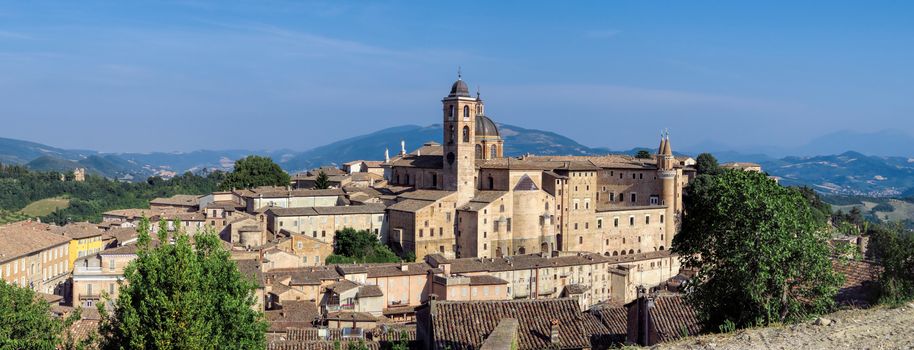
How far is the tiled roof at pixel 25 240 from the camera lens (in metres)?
46.7

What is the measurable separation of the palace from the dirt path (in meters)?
42.4

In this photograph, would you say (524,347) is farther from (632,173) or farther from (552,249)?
(632,173)

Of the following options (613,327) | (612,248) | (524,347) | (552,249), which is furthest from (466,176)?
(524,347)

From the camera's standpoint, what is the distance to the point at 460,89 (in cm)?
5997

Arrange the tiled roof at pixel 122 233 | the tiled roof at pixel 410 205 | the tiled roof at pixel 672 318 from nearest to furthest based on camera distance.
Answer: the tiled roof at pixel 672 318 < the tiled roof at pixel 122 233 < the tiled roof at pixel 410 205

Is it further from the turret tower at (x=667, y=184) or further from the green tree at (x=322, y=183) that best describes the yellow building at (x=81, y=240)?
the turret tower at (x=667, y=184)

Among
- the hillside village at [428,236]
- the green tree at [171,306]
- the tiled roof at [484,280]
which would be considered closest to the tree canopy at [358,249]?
the hillside village at [428,236]

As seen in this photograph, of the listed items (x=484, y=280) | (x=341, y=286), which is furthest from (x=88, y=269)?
(x=484, y=280)

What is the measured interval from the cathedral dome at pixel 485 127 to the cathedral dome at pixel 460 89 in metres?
5.83

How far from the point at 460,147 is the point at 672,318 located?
3927 centimetres

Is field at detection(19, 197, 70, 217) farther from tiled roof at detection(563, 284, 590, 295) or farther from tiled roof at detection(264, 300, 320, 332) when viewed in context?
tiled roof at detection(563, 284, 590, 295)

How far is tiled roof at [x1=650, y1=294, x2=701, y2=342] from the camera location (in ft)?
60.3

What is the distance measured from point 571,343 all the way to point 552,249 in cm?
4209

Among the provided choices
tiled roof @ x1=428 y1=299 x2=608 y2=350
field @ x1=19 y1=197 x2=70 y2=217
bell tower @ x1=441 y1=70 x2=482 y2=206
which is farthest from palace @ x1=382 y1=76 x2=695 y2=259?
field @ x1=19 y1=197 x2=70 y2=217
